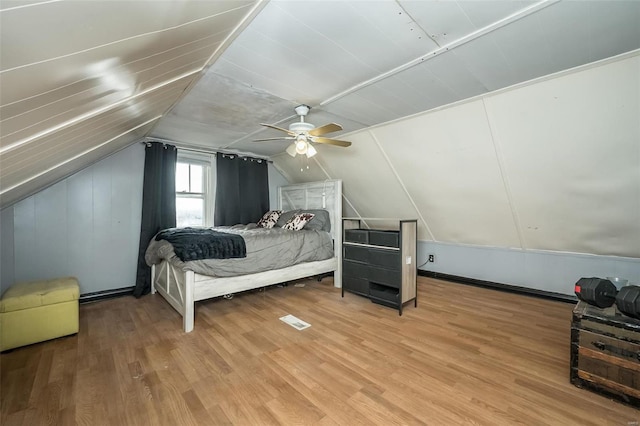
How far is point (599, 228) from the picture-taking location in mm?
2783

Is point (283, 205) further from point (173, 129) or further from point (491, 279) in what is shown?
point (491, 279)

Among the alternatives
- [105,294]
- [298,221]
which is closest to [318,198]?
[298,221]

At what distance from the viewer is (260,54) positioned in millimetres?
1769

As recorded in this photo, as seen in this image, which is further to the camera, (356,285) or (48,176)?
(356,285)

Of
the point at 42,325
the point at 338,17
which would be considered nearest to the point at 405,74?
the point at 338,17

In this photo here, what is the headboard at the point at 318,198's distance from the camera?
13.1 feet

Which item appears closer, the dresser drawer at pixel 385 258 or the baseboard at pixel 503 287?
the dresser drawer at pixel 385 258

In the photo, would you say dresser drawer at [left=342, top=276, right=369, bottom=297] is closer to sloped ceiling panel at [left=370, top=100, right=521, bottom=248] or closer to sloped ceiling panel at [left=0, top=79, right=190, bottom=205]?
sloped ceiling panel at [left=370, top=100, right=521, bottom=248]

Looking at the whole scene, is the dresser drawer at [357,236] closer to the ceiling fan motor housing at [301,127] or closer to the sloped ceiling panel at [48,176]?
the ceiling fan motor housing at [301,127]

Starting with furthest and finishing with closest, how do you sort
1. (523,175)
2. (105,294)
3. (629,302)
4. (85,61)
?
1. (105,294)
2. (523,175)
3. (629,302)
4. (85,61)

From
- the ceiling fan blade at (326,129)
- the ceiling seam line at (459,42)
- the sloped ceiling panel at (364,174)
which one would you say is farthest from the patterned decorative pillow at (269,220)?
the ceiling seam line at (459,42)

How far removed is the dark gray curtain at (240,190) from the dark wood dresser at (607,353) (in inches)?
173

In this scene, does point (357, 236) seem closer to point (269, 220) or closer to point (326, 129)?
point (326, 129)

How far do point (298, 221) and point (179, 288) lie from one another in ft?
5.90
